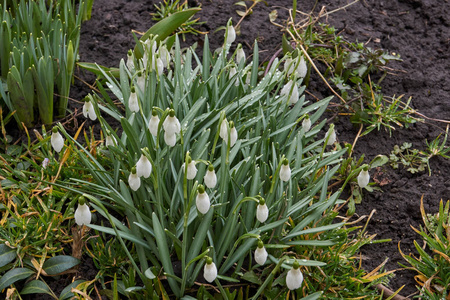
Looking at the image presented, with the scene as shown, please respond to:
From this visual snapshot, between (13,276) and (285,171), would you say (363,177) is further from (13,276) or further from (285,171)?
(13,276)

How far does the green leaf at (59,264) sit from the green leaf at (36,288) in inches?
2.3

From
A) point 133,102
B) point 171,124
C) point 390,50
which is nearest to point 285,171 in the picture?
point 171,124

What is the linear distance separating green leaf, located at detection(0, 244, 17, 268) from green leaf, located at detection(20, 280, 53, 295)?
14 centimetres

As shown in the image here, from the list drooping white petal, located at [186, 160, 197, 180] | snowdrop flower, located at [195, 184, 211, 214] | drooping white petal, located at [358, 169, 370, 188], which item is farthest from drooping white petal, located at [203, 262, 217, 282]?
drooping white petal, located at [358, 169, 370, 188]

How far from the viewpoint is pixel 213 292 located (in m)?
2.26

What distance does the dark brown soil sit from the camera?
285cm

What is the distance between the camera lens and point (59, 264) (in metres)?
2.35

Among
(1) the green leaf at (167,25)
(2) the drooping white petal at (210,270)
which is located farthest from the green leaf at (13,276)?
(1) the green leaf at (167,25)

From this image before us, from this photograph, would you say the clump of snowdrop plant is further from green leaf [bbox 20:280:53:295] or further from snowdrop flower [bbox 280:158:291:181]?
green leaf [bbox 20:280:53:295]

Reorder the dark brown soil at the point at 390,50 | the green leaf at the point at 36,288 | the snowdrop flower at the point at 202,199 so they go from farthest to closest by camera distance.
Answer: the dark brown soil at the point at 390,50 → the green leaf at the point at 36,288 → the snowdrop flower at the point at 202,199

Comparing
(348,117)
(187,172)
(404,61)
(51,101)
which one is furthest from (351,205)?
(51,101)

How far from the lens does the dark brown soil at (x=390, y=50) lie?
285cm

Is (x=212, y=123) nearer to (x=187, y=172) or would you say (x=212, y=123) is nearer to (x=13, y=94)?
(x=187, y=172)

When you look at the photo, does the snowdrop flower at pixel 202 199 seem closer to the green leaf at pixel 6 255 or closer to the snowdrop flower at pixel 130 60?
the green leaf at pixel 6 255
